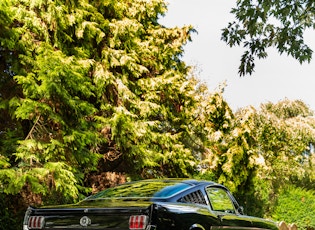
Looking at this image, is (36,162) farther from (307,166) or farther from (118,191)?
(307,166)

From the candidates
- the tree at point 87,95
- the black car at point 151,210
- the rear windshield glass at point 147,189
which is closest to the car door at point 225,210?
the black car at point 151,210

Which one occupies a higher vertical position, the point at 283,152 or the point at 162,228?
the point at 283,152

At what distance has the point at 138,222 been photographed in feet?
15.8

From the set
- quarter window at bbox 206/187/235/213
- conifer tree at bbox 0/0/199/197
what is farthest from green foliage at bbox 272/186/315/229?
quarter window at bbox 206/187/235/213

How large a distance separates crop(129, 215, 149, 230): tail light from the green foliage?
56.0 ft

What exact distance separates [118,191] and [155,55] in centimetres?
1274

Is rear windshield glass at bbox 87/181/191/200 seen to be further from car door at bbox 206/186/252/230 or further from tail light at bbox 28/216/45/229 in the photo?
tail light at bbox 28/216/45/229

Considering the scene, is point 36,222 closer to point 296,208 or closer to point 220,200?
point 220,200

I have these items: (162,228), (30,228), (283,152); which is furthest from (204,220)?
(283,152)

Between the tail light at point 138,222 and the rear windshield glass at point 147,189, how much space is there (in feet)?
3.02

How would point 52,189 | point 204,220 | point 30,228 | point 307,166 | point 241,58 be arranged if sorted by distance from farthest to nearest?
point 307,166 < point 52,189 < point 241,58 < point 204,220 < point 30,228

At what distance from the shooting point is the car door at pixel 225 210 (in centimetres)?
631

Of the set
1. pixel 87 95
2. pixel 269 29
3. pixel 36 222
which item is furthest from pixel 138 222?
pixel 87 95

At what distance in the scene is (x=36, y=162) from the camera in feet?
37.5
